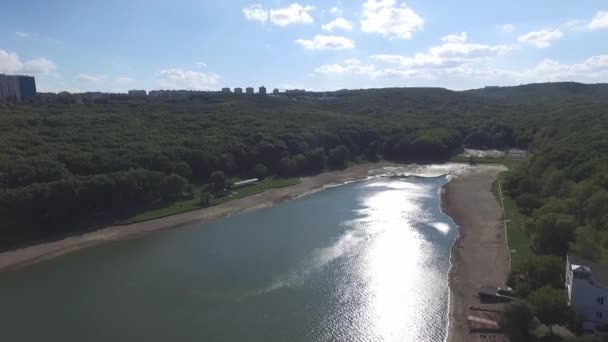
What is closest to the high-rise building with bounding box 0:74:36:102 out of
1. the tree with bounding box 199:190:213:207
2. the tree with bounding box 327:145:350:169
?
the tree with bounding box 199:190:213:207

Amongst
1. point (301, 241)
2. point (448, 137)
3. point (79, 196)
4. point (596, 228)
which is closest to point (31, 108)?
point (79, 196)

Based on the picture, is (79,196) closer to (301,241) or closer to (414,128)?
(301,241)

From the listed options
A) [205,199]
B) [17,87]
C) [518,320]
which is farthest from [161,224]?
[17,87]

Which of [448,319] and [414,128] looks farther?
[414,128]

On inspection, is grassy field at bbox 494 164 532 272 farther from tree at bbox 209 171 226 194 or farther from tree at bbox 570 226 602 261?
tree at bbox 209 171 226 194

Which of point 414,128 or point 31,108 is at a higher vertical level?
point 31,108

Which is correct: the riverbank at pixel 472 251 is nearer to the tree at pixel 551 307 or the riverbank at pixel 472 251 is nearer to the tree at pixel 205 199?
the tree at pixel 551 307

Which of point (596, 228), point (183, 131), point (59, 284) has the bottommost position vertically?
point (59, 284)

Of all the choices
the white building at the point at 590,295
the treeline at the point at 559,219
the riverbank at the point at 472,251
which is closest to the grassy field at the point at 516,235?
the riverbank at the point at 472,251

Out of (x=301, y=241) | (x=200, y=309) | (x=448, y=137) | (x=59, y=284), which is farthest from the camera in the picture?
(x=448, y=137)
